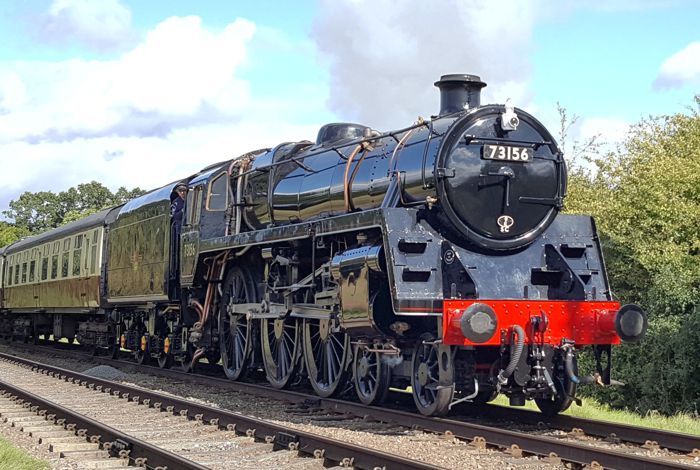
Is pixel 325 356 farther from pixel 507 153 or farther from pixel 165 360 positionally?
pixel 165 360

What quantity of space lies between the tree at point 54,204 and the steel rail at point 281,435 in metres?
70.7

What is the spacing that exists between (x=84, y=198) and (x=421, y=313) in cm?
7688

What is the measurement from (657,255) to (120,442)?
13.4m

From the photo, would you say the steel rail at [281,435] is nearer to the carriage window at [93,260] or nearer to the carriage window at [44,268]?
the carriage window at [93,260]

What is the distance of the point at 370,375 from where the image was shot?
9656 mm

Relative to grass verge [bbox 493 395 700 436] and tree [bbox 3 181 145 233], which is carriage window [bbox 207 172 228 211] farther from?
tree [bbox 3 181 145 233]

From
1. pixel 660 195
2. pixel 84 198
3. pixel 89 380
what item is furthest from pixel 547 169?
pixel 84 198

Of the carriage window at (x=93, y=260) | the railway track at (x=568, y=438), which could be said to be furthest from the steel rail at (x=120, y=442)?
the carriage window at (x=93, y=260)

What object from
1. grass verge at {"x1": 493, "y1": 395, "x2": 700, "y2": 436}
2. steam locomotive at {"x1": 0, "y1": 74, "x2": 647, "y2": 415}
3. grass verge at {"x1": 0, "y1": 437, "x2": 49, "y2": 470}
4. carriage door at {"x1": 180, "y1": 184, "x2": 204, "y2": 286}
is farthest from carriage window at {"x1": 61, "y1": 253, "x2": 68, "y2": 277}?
grass verge at {"x1": 0, "y1": 437, "x2": 49, "y2": 470}

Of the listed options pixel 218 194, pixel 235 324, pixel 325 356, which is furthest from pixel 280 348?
pixel 218 194

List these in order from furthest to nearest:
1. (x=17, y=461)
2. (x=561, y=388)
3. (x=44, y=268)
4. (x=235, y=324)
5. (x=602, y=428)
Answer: (x=44, y=268), (x=235, y=324), (x=561, y=388), (x=602, y=428), (x=17, y=461)

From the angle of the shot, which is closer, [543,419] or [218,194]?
[543,419]

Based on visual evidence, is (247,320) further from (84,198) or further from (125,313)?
(84,198)

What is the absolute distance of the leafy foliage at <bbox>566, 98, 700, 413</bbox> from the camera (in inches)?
640
